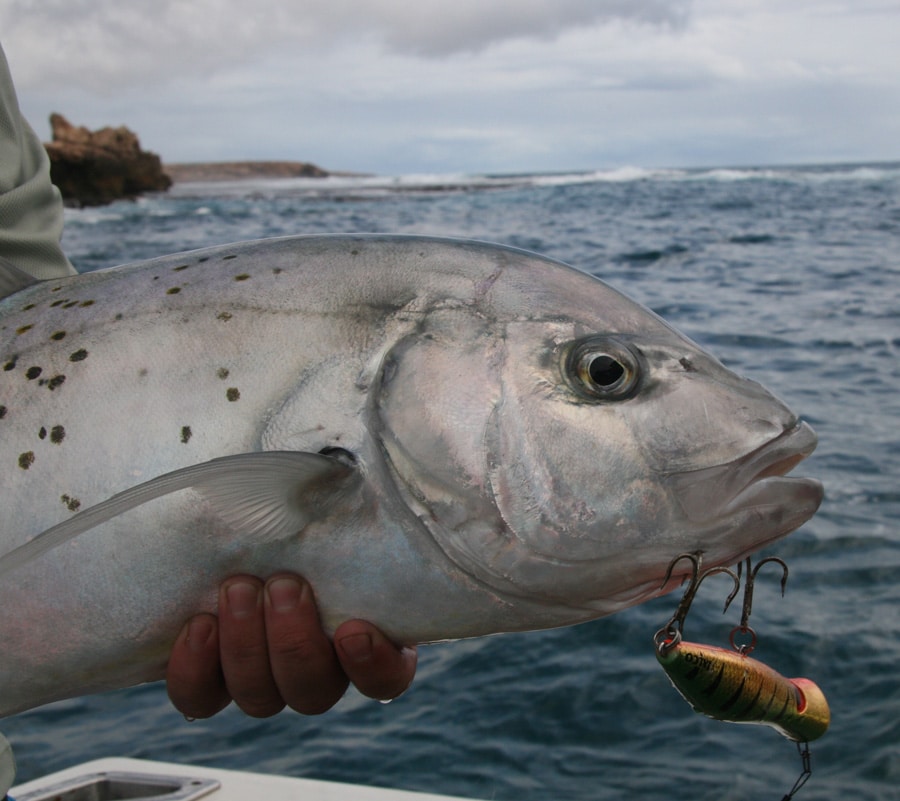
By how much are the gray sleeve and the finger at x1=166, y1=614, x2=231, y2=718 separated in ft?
3.88

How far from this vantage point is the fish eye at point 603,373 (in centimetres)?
181

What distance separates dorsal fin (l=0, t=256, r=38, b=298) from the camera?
2164mm

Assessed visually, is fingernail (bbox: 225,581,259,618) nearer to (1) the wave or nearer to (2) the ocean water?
(2) the ocean water

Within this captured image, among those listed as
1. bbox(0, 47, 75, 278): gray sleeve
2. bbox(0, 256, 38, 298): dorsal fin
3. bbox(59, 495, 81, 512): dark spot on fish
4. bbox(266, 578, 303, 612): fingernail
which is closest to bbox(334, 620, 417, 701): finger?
bbox(266, 578, 303, 612): fingernail

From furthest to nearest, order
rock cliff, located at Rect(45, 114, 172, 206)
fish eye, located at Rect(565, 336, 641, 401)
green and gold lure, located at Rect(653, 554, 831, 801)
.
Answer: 1. rock cliff, located at Rect(45, 114, 172, 206)
2. green and gold lure, located at Rect(653, 554, 831, 801)
3. fish eye, located at Rect(565, 336, 641, 401)

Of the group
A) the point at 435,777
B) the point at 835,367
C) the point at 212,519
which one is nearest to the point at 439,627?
the point at 212,519

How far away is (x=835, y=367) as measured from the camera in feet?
36.3

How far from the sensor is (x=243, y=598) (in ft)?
6.16

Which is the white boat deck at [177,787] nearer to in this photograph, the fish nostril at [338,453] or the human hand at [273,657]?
the human hand at [273,657]

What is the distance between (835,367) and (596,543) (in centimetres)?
1018

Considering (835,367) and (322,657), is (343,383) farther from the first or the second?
(835,367)

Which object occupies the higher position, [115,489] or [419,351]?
[419,351]

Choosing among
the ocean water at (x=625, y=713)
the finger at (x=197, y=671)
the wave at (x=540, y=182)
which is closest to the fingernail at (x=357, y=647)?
the finger at (x=197, y=671)

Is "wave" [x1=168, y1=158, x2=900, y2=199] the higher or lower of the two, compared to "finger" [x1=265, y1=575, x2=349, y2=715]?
higher
